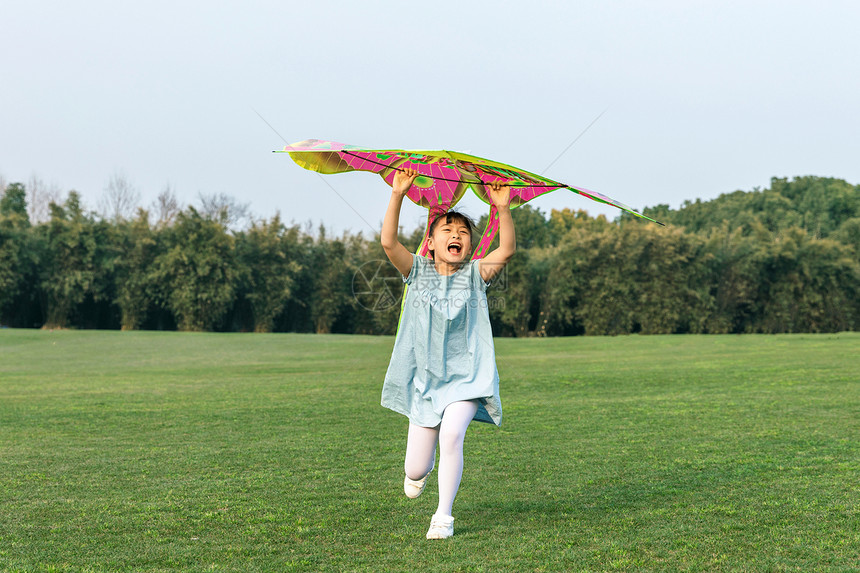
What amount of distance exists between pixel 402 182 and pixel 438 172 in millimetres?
374

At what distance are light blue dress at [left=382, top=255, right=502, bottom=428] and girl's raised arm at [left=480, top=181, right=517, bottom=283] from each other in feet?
0.23

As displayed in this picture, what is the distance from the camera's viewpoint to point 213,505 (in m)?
4.65

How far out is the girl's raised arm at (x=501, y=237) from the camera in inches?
169

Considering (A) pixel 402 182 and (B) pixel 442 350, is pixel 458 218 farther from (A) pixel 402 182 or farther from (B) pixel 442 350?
(B) pixel 442 350

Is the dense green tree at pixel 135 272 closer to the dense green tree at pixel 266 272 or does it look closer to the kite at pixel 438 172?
the dense green tree at pixel 266 272

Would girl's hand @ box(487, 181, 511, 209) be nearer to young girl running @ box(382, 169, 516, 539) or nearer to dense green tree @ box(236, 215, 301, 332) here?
young girl running @ box(382, 169, 516, 539)

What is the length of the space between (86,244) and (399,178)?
32.0m

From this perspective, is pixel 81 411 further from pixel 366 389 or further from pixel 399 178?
pixel 399 178

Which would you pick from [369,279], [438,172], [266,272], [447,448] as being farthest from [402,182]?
[266,272]

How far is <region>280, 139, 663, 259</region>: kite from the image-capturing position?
3865 mm

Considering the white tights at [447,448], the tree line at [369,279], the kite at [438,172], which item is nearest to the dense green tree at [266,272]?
the tree line at [369,279]

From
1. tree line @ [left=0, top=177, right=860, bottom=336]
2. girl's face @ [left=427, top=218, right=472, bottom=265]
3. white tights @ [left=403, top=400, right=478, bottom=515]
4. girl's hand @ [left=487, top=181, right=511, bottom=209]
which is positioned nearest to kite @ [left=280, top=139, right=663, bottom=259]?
girl's hand @ [left=487, top=181, right=511, bottom=209]

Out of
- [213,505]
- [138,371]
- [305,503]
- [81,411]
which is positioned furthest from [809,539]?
[138,371]

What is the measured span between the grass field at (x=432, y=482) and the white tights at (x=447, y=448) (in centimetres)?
24
